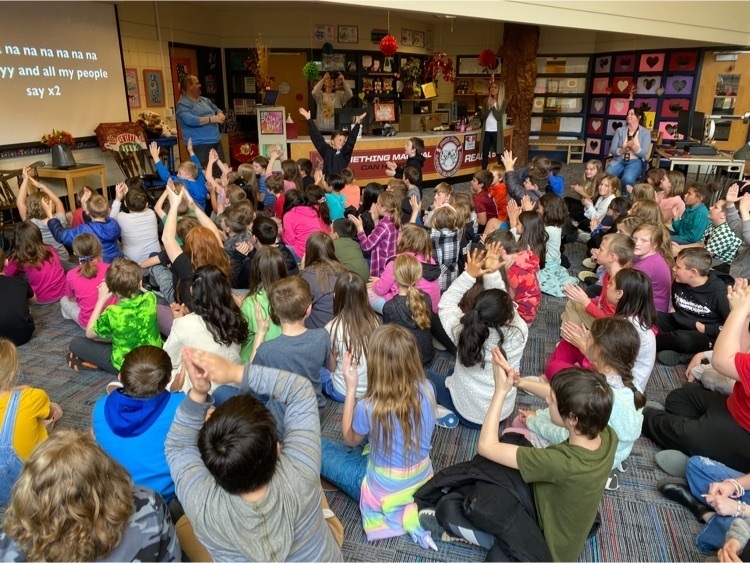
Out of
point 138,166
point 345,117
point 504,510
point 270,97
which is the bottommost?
point 504,510

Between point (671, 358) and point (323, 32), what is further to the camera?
point (323, 32)

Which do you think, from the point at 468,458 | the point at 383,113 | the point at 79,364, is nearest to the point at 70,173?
the point at 79,364

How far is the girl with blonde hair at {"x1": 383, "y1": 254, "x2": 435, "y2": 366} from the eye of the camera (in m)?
3.09

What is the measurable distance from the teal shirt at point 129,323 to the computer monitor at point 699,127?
8130 mm

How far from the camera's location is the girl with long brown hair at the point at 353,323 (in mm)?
2668

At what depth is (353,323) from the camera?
2.69 meters

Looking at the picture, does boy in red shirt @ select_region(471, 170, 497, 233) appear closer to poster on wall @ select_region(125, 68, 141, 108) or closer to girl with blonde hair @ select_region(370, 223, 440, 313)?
girl with blonde hair @ select_region(370, 223, 440, 313)

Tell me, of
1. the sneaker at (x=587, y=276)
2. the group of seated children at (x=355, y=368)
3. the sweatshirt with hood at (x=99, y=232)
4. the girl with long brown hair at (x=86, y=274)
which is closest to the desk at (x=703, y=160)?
the group of seated children at (x=355, y=368)

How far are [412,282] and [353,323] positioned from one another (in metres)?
0.57

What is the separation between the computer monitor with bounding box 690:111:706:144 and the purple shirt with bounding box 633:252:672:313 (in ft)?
18.3

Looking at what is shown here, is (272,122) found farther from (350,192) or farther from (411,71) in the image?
(411,71)

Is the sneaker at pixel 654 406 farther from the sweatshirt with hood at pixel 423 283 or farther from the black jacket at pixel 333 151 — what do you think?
the black jacket at pixel 333 151

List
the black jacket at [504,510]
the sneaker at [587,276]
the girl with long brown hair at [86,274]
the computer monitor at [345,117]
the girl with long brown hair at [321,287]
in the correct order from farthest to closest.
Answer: the computer monitor at [345,117]
the sneaker at [587,276]
the girl with long brown hair at [86,274]
the girl with long brown hair at [321,287]
the black jacket at [504,510]

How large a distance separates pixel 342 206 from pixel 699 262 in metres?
3.13
